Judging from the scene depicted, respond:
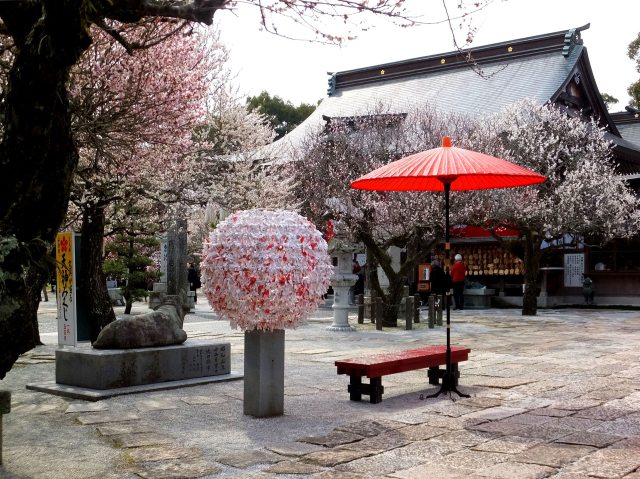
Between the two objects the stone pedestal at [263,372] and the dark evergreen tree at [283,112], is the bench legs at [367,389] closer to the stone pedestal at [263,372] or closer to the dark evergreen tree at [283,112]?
the stone pedestal at [263,372]

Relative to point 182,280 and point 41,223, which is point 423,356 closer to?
point 41,223

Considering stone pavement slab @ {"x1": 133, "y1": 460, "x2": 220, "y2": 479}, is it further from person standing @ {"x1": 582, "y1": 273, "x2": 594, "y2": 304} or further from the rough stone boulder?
person standing @ {"x1": 582, "y1": 273, "x2": 594, "y2": 304}

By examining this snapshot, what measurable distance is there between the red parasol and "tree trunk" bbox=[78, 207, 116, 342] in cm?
680

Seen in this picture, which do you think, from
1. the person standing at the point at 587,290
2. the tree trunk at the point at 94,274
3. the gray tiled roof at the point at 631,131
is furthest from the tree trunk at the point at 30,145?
the gray tiled roof at the point at 631,131

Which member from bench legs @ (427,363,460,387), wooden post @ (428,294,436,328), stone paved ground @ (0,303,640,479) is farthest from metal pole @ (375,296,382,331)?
bench legs @ (427,363,460,387)

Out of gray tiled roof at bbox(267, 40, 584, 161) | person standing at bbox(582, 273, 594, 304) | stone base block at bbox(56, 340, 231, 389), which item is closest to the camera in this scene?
stone base block at bbox(56, 340, 231, 389)

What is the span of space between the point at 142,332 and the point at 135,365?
0.41 m

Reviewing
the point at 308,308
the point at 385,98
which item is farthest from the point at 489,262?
the point at 308,308

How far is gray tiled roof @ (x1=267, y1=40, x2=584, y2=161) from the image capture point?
28.0 meters

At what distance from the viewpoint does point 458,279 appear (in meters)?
24.2

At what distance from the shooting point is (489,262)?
2825cm

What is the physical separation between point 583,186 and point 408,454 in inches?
685

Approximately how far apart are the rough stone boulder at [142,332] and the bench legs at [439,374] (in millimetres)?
3197

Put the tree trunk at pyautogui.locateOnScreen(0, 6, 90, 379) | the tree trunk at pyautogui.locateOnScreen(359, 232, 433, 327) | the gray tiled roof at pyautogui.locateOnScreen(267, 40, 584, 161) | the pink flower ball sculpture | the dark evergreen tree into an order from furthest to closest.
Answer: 1. the dark evergreen tree
2. the gray tiled roof at pyautogui.locateOnScreen(267, 40, 584, 161)
3. the tree trunk at pyautogui.locateOnScreen(359, 232, 433, 327)
4. the pink flower ball sculpture
5. the tree trunk at pyautogui.locateOnScreen(0, 6, 90, 379)
